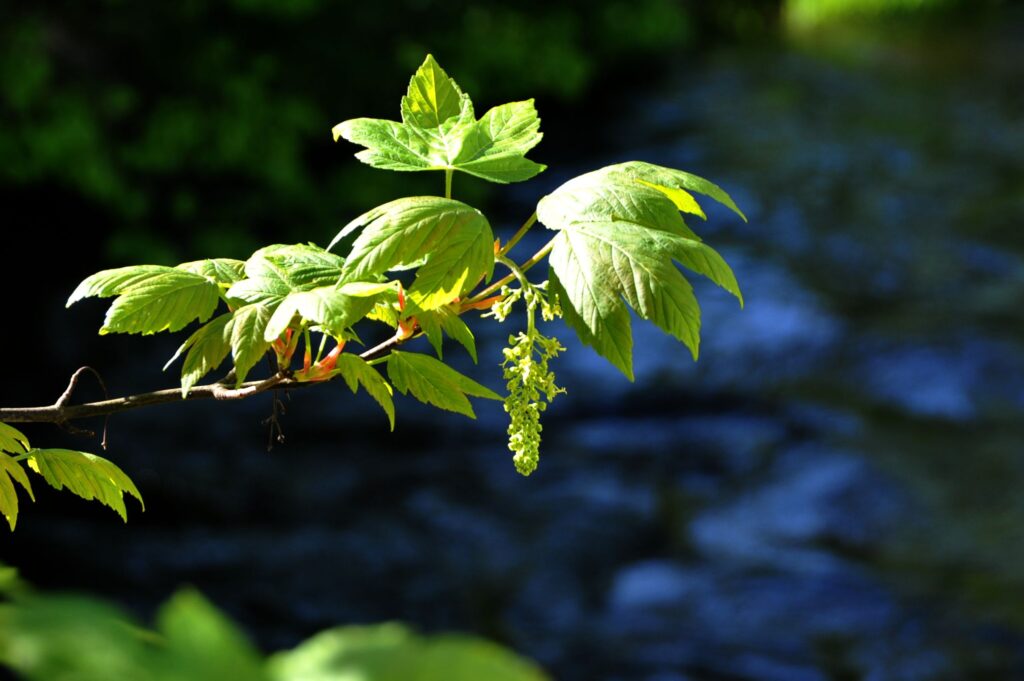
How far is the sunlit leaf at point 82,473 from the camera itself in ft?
3.86

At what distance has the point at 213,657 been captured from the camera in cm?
34

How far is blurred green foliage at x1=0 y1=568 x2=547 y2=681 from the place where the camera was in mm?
339

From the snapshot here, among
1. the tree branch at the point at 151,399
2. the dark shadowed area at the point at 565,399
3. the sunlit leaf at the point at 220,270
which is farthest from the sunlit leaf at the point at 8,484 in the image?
the dark shadowed area at the point at 565,399

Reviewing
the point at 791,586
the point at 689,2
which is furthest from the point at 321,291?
the point at 689,2

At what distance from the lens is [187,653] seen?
1.14 ft

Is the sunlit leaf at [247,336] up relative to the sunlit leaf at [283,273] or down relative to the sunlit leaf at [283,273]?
down

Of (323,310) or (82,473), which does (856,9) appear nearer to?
(82,473)

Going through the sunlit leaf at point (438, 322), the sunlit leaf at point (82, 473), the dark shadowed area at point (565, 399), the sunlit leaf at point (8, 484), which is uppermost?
Answer: the dark shadowed area at point (565, 399)

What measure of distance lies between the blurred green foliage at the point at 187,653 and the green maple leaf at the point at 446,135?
636mm

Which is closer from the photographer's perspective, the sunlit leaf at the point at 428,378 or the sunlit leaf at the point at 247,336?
the sunlit leaf at the point at 247,336

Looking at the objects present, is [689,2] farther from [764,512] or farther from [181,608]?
[181,608]

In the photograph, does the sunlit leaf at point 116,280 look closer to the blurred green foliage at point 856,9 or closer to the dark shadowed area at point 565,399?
the dark shadowed area at point 565,399

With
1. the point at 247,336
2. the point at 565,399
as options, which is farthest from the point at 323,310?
the point at 565,399

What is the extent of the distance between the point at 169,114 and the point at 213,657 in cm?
742
